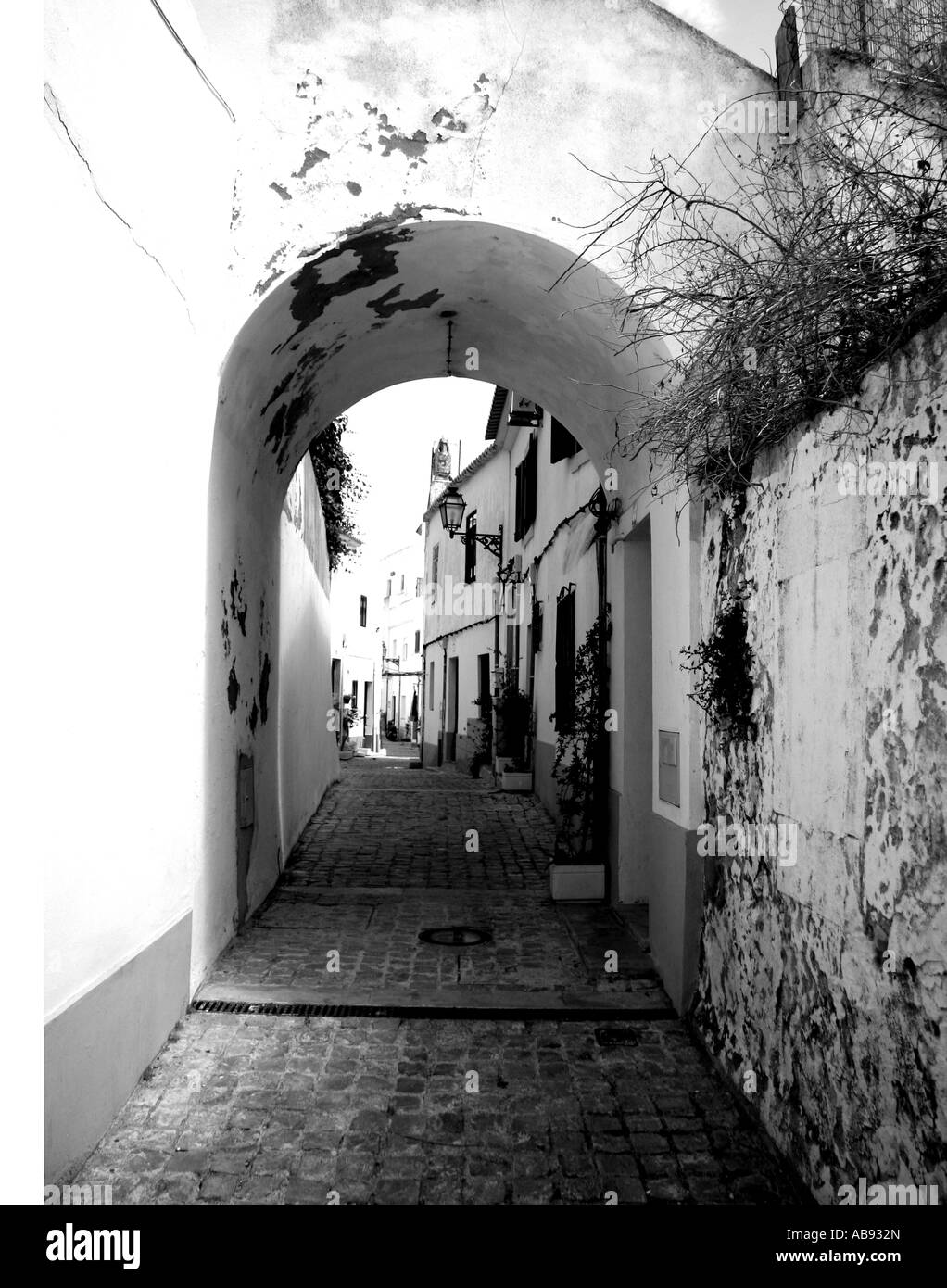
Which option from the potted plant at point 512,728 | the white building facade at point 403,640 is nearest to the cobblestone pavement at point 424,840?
the potted plant at point 512,728

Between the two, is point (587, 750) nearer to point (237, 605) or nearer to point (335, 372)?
point (237, 605)

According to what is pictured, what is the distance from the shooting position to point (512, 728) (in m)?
15.7

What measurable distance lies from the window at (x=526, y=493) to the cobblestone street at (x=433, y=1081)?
888 cm

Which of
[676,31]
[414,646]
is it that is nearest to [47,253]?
[676,31]

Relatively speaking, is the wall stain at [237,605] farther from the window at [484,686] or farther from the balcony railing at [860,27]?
the window at [484,686]

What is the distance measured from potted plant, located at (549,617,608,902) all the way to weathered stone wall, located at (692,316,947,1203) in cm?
315

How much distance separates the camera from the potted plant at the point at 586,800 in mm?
7384

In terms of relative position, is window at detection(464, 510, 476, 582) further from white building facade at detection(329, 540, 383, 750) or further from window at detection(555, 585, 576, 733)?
window at detection(555, 585, 576, 733)

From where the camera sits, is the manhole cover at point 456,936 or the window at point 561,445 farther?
the window at point 561,445

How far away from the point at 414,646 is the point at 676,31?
39098mm

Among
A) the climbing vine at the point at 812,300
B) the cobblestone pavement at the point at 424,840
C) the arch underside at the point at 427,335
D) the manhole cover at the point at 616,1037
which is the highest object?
the arch underside at the point at 427,335

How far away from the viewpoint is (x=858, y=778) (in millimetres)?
2965
